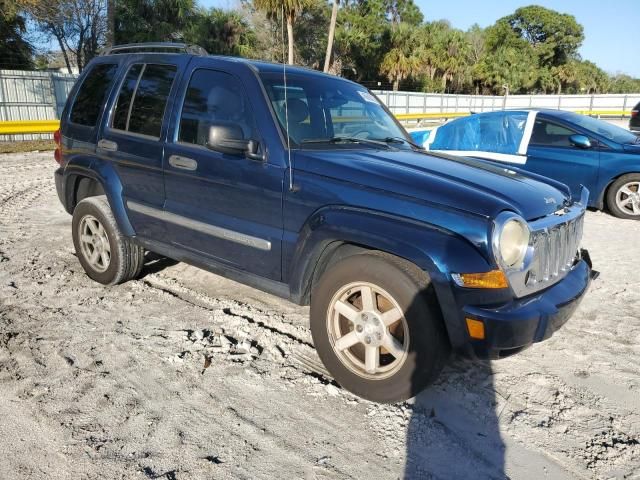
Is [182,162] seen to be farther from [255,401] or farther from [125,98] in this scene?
[255,401]

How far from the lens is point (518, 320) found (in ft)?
8.98

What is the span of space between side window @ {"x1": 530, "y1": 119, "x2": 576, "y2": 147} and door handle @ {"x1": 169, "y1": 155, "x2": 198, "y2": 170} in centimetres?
618

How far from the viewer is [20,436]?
2773 millimetres

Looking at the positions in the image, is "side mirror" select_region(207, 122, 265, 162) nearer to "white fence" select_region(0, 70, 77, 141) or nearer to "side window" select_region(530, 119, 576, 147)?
"side window" select_region(530, 119, 576, 147)

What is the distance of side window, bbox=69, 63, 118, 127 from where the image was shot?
471cm

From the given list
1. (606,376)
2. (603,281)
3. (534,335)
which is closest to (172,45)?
(534,335)

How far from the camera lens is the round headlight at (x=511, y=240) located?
274cm

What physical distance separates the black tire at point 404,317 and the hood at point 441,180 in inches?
16.6

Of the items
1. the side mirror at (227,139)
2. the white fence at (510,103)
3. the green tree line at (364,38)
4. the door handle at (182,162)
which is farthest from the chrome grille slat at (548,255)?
the white fence at (510,103)

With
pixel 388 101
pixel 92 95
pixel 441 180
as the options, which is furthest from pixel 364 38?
pixel 441 180

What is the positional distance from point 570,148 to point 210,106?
20.3 feet

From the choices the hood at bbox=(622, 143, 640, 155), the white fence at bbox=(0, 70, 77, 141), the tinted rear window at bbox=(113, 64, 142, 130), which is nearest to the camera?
the tinted rear window at bbox=(113, 64, 142, 130)

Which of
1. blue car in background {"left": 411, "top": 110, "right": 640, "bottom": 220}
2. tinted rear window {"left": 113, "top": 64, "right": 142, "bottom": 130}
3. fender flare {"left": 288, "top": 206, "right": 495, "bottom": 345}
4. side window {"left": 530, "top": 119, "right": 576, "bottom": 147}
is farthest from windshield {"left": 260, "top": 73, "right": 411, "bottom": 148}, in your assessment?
side window {"left": 530, "top": 119, "right": 576, "bottom": 147}

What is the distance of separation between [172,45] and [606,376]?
4.02m
